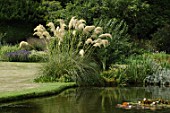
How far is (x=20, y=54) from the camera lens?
22.4m

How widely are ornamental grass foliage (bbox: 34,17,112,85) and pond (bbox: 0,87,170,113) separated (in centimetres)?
87

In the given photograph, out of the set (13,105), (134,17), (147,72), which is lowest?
(13,105)

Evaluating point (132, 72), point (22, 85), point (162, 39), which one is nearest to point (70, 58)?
point (22, 85)

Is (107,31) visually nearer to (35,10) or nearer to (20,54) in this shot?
(20,54)

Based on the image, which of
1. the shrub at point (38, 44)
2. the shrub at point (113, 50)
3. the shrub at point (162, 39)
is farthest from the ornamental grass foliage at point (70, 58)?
the shrub at point (162, 39)

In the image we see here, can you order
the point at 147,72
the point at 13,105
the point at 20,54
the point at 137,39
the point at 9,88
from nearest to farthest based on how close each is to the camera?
the point at 13,105
the point at 9,88
the point at 147,72
the point at 20,54
the point at 137,39

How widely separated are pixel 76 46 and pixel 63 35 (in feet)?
2.50

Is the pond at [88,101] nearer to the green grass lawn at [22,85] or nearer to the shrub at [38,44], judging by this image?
the green grass lawn at [22,85]

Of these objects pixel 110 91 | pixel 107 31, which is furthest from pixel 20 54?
pixel 110 91

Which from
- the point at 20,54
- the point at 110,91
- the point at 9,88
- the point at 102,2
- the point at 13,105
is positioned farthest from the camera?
the point at 102,2

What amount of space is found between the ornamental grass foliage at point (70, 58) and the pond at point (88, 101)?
87cm

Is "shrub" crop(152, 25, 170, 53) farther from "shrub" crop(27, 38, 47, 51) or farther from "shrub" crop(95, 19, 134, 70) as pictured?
"shrub" crop(95, 19, 134, 70)

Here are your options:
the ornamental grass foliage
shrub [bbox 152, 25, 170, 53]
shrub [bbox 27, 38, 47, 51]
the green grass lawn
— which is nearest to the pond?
the green grass lawn

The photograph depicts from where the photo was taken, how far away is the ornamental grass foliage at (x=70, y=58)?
1501cm
